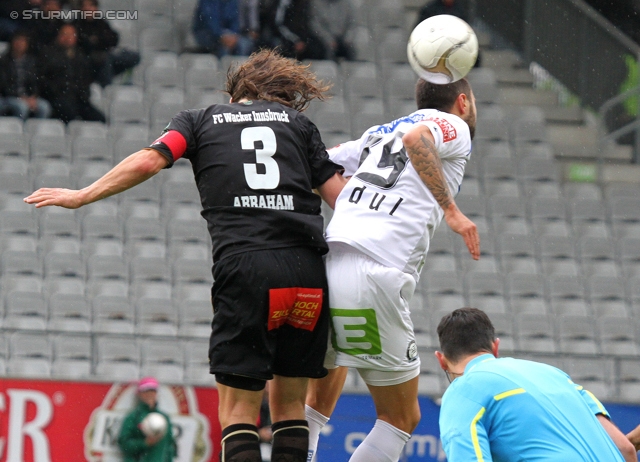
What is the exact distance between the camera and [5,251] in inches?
424

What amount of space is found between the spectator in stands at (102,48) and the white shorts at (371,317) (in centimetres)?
848

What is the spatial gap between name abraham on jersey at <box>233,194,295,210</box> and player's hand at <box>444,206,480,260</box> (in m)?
0.69

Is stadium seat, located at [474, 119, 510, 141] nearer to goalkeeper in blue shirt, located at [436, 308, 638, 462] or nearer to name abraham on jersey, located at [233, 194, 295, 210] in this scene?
name abraham on jersey, located at [233, 194, 295, 210]

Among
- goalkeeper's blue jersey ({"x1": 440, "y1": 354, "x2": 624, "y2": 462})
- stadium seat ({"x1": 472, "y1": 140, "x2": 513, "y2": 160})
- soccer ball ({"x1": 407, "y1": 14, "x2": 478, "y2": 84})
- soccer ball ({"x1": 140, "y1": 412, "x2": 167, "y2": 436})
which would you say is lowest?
soccer ball ({"x1": 140, "y1": 412, "x2": 167, "y2": 436})

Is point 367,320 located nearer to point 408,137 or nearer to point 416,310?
point 408,137

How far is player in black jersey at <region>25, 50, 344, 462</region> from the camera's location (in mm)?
3938

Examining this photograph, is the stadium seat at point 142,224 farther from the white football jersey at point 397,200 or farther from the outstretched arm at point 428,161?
the outstretched arm at point 428,161

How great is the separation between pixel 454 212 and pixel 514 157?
907cm

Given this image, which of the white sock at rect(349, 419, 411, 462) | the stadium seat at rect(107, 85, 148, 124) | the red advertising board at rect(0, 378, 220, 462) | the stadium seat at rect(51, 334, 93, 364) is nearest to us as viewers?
the white sock at rect(349, 419, 411, 462)

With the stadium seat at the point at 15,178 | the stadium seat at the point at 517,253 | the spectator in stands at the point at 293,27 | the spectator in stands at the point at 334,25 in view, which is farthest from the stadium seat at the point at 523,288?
the stadium seat at the point at 15,178

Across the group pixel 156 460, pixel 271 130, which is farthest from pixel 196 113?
pixel 156 460

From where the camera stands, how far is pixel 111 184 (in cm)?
394

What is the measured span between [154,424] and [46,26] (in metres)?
5.78

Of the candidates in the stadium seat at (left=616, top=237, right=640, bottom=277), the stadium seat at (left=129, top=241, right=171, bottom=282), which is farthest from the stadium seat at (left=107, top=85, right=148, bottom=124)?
the stadium seat at (left=616, top=237, right=640, bottom=277)
